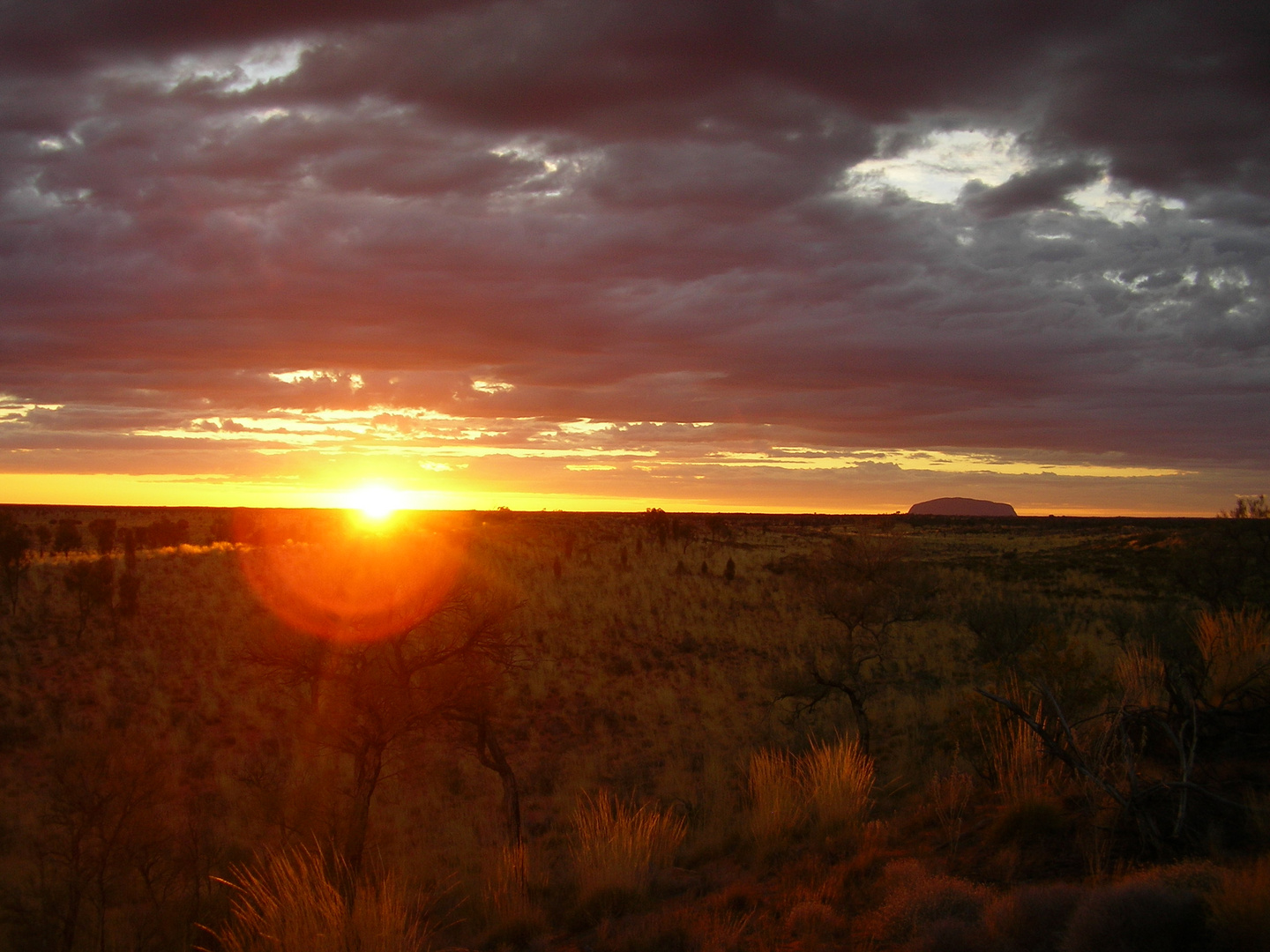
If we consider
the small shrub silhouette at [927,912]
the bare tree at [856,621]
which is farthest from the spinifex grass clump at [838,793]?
the bare tree at [856,621]

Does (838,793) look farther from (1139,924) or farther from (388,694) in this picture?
(388,694)

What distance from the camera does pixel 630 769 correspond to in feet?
54.5

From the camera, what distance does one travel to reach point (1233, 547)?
2319 centimetres

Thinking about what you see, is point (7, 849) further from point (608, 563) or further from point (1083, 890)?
point (608, 563)

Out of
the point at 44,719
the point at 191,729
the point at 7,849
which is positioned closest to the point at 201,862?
the point at 7,849

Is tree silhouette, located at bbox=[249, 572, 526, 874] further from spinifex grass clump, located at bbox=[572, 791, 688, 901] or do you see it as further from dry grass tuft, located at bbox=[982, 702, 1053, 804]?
dry grass tuft, located at bbox=[982, 702, 1053, 804]

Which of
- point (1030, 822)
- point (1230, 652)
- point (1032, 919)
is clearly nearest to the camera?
point (1032, 919)

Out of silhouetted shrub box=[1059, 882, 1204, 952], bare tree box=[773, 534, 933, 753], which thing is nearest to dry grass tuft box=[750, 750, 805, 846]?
silhouetted shrub box=[1059, 882, 1204, 952]

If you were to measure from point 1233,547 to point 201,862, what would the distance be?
2527 centimetres

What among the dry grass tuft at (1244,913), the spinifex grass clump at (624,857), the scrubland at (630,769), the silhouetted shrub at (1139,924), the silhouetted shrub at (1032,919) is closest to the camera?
the dry grass tuft at (1244,913)

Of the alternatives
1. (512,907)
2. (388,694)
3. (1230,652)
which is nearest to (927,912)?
(512,907)

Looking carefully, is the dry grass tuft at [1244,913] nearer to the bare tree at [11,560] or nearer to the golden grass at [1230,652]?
the golden grass at [1230,652]

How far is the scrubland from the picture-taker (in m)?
5.86

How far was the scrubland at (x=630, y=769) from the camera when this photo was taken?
586 cm
